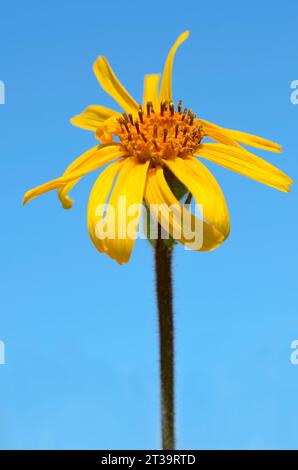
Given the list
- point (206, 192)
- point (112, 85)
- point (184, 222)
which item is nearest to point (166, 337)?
point (184, 222)

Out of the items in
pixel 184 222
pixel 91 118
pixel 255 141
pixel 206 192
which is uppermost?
pixel 91 118

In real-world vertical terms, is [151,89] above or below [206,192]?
above

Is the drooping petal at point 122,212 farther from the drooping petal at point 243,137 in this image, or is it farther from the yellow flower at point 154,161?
the drooping petal at point 243,137

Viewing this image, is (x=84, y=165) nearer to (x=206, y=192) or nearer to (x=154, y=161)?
(x=154, y=161)

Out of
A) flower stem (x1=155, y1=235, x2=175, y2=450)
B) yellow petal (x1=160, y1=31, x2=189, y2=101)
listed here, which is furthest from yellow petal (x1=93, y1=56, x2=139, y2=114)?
flower stem (x1=155, y1=235, x2=175, y2=450)

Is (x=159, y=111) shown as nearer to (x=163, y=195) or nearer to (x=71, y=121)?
(x=71, y=121)

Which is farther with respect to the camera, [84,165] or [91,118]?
[91,118]

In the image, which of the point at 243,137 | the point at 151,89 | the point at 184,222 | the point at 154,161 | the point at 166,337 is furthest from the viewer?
the point at 151,89
